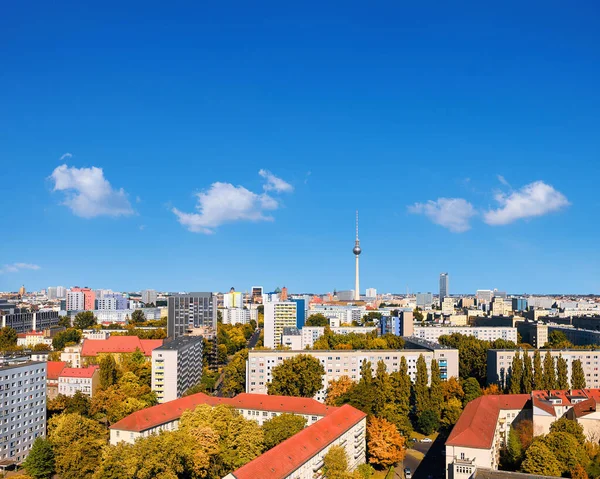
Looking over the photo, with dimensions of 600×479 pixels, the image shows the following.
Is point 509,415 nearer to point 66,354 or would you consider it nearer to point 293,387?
point 293,387

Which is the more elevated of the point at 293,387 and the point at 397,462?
the point at 293,387

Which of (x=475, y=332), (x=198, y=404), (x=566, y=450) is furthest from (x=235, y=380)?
(x=475, y=332)

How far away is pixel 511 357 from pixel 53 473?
146ft

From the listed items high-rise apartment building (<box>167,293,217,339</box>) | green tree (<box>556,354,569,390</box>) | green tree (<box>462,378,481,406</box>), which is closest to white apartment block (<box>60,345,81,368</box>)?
high-rise apartment building (<box>167,293,217,339</box>)

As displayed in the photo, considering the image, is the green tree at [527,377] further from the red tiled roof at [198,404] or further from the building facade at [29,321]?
the building facade at [29,321]

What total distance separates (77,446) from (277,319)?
68379 mm

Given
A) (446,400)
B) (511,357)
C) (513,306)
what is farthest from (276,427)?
(513,306)

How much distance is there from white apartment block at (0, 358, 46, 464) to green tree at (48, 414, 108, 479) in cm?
499

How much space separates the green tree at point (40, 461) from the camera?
1391 inches

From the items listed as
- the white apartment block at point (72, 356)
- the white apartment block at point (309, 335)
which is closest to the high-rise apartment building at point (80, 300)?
the white apartment block at point (309, 335)

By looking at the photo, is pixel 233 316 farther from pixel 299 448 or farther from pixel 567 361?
pixel 299 448

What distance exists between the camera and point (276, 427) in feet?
122

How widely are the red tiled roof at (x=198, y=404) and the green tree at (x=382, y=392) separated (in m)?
5.50

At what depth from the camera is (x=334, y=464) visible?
31844 millimetres
